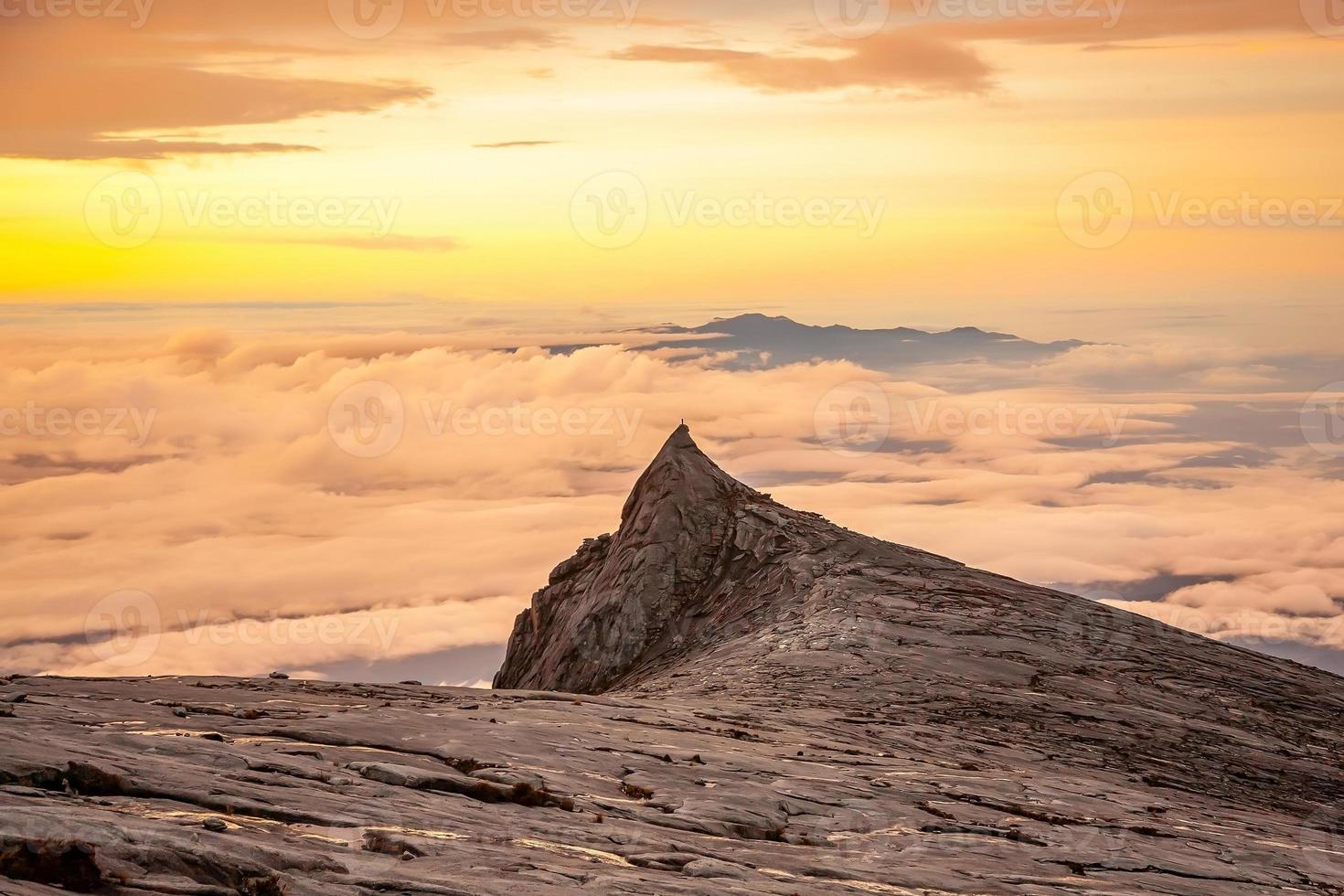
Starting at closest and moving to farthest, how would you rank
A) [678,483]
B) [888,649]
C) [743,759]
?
1. [743,759]
2. [888,649]
3. [678,483]

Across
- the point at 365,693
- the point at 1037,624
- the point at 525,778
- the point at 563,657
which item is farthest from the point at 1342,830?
the point at 563,657

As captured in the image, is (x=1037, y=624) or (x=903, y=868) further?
(x=1037, y=624)

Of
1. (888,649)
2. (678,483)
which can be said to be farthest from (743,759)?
(678,483)

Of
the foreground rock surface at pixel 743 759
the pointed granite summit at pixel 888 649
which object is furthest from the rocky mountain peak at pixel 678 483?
the foreground rock surface at pixel 743 759

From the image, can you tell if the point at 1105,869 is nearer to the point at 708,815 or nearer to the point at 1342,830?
the point at 708,815

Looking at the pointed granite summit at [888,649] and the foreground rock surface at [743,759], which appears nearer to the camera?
the foreground rock surface at [743,759]

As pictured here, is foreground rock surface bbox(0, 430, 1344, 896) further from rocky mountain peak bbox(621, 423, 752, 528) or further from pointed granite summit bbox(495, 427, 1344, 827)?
rocky mountain peak bbox(621, 423, 752, 528)

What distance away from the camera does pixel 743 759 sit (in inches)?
747

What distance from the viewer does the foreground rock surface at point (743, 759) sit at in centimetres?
1168

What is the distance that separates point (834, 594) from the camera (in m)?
34.7

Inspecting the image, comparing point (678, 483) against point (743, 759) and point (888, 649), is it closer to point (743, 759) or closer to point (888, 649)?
point (888, 649)

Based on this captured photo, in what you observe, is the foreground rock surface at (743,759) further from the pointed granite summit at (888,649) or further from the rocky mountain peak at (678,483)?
the rocky mountain peak at (678,483)

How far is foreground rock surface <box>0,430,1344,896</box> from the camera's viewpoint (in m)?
11.7

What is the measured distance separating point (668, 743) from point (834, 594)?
16.0m
